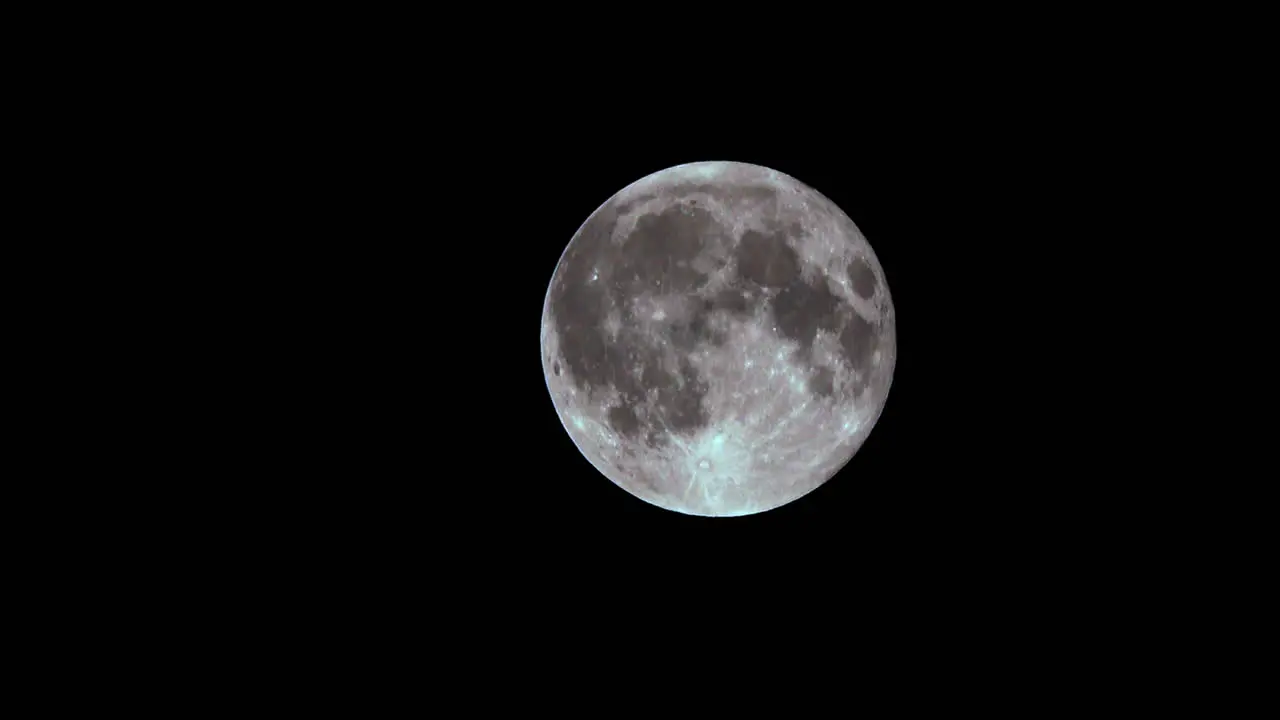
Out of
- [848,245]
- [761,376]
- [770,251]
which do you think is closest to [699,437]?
[761,376]

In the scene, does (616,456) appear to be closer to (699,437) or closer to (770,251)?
(699,437)

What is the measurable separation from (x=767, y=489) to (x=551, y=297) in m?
1.71

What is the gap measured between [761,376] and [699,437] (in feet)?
1.58

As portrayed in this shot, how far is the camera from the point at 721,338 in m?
4.26

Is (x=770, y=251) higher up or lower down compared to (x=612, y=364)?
higher up

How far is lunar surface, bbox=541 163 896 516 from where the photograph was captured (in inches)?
169

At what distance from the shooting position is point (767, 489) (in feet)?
15.6

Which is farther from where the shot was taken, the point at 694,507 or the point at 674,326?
the point at 694,507

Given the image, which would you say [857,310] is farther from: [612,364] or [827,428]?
[612,364]

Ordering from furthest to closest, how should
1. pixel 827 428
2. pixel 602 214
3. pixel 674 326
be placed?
1. pixel 602 214
2. pixel 827 428
3. pixel 674 326

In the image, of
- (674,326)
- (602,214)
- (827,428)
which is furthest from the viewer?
(602,214)

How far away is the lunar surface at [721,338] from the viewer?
430cm

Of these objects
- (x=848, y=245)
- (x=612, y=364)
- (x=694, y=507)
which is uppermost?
(x=848, y=245)

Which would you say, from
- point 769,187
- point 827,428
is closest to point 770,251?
point 769,187
